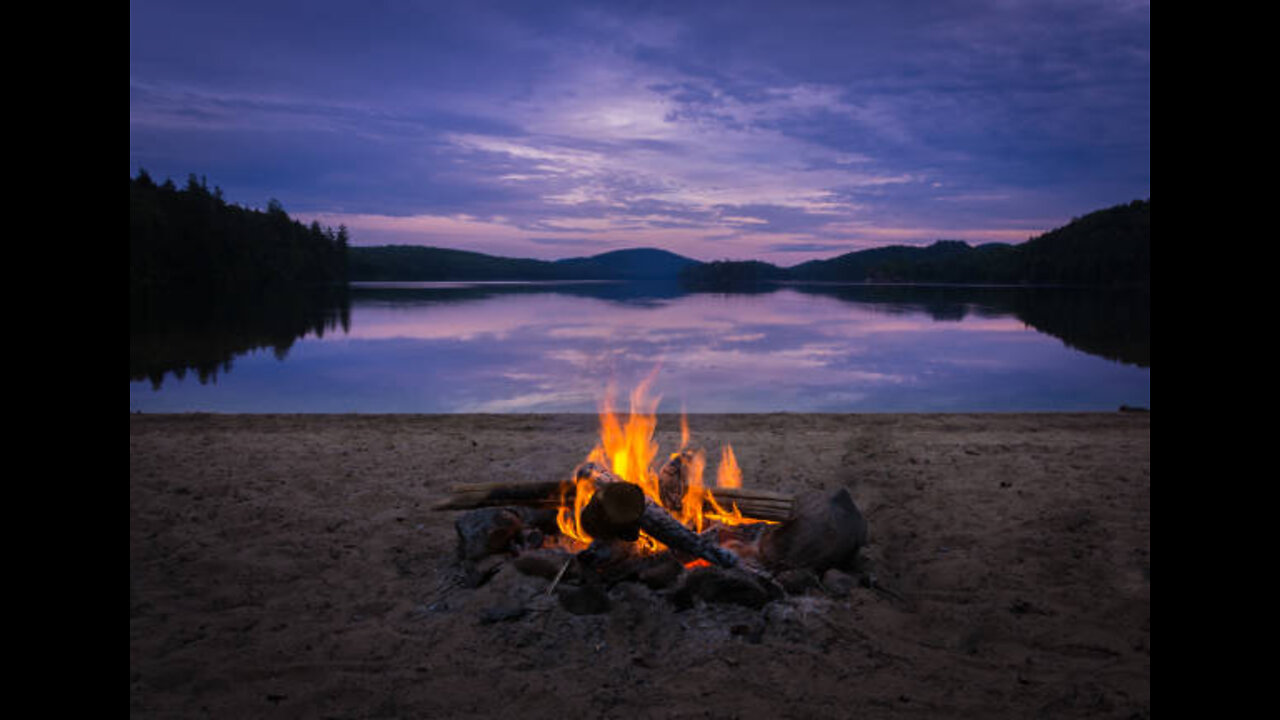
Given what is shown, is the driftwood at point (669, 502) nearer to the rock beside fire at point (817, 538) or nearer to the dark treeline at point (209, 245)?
the rock beside fire at point (817, 538)

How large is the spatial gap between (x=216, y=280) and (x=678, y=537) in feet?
300

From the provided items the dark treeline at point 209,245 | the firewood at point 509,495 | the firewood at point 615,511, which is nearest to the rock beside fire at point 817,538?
the firewood at point 615,511

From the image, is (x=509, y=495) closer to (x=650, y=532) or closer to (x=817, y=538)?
(x=650, y=532)

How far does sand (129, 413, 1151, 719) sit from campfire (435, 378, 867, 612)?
0.52 feet

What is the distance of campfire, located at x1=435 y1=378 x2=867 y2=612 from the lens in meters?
4.57

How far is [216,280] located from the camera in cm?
7962

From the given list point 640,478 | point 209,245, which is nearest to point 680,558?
point 640,478

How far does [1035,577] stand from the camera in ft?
16.8

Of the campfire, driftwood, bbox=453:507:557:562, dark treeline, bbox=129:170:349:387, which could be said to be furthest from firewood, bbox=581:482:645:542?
dark treeline, bbox=129:170:349:387

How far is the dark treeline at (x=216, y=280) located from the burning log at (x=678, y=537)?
1909 cm

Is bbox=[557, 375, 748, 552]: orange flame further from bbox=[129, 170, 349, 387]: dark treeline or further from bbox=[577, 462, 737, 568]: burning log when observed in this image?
bbox=[129, 170, 349, 387]: dark treeline

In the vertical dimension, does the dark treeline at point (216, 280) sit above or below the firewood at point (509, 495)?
above

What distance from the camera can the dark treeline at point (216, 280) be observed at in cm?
2747
